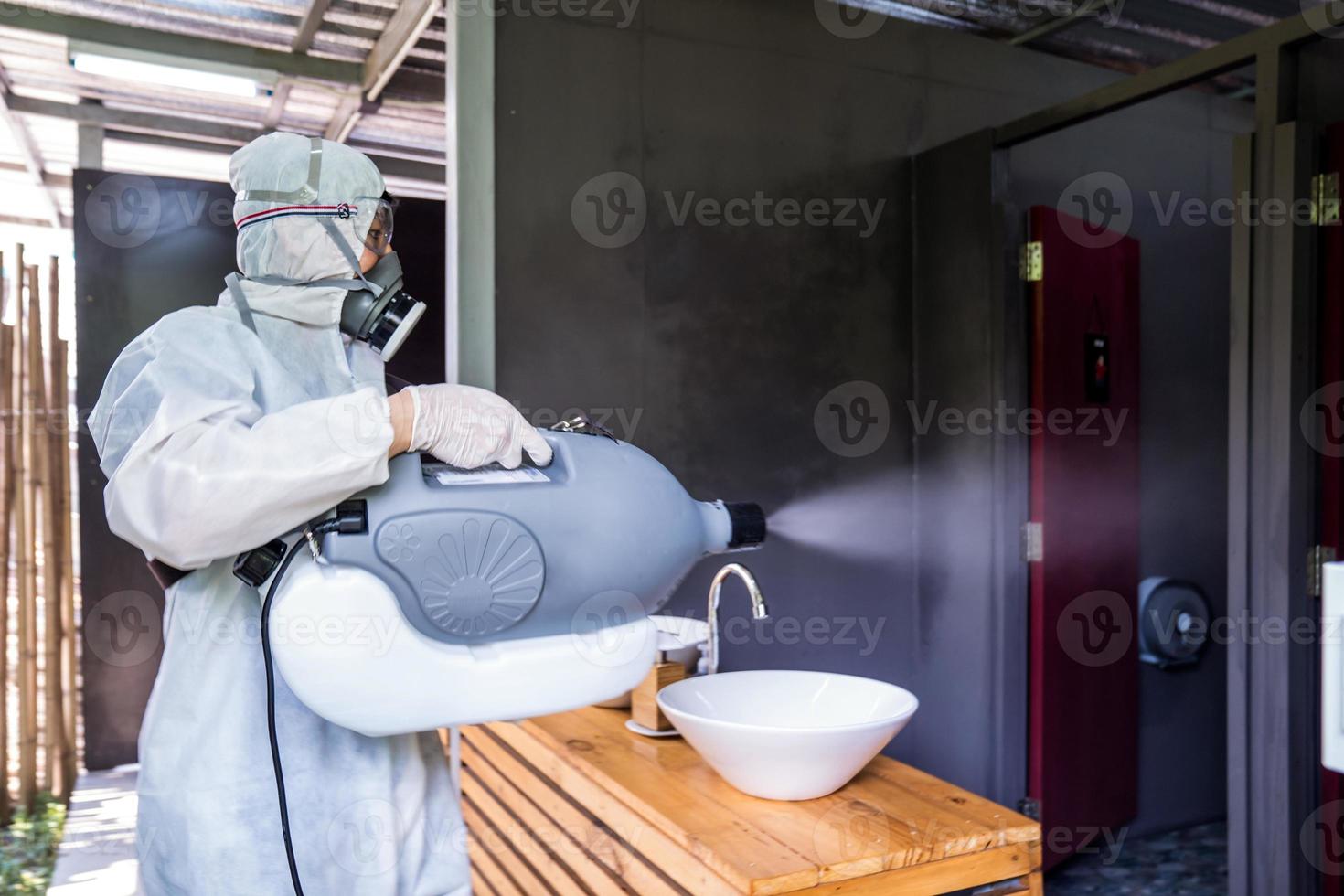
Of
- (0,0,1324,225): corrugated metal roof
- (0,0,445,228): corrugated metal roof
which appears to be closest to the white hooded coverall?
(0,0,445,228): corrugated metal roof

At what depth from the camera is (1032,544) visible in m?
2.93

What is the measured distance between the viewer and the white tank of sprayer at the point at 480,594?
97 centimetres

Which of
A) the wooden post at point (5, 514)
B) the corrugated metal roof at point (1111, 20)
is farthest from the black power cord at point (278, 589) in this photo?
the wooden post at point (5, 514)

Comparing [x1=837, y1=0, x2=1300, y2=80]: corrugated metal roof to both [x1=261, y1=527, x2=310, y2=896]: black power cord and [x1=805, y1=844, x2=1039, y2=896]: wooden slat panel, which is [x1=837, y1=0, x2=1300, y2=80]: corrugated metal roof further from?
[x1=261, y1=527, x2=310, y2=896]: black power cord

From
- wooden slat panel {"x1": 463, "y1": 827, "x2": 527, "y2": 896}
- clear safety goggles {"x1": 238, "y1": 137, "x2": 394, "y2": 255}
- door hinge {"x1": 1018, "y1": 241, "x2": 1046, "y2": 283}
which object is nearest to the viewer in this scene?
clear safety goggles {"x1": 238, "y1": 137, "x2": 394, "y2": 255}

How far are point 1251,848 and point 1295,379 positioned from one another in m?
1.01

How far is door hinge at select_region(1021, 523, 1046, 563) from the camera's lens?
2.92m

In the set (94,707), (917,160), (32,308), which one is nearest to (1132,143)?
(917,160)

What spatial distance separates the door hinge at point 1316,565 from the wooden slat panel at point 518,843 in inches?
63.9

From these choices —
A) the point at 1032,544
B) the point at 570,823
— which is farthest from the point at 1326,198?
the point at 570,823

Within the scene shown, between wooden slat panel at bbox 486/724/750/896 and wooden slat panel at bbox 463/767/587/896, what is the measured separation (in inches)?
5.4

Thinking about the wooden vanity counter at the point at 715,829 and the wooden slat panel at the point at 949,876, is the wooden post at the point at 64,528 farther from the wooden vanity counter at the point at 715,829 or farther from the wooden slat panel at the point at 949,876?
the wooden slat panel at the point at 949,876

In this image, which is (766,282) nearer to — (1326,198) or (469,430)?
(1326,198)

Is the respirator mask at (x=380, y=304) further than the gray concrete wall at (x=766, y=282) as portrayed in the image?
No
